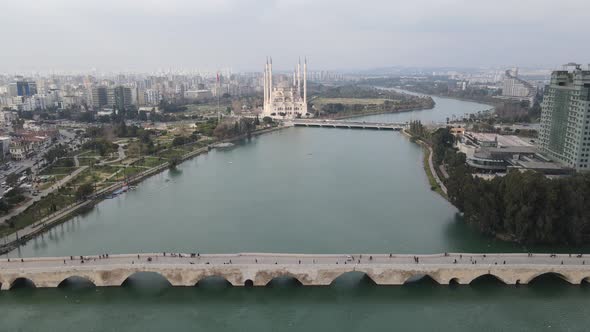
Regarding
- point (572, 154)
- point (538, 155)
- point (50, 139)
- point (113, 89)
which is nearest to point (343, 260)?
point (572, 154)

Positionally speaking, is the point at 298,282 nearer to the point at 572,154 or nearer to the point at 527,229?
the point at 527,229

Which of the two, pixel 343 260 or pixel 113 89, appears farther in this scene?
pixel 113 89

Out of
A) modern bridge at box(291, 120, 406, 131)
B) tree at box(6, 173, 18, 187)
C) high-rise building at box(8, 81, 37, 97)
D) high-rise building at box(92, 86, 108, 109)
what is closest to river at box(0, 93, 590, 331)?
tree at box(6, 173, 18, 187)

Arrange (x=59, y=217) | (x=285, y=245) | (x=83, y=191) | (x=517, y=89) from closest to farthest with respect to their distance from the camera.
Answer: (x=285, y=245) → (x=59, y=217) → (x=83, y=191) → (x=517, y=89)

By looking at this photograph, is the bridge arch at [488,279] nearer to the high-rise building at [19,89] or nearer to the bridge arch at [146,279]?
the bridge arch at [146,279]

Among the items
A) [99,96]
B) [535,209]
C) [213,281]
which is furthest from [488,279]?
[99,96]

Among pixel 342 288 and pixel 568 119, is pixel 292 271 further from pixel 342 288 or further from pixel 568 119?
pixel 568 119
